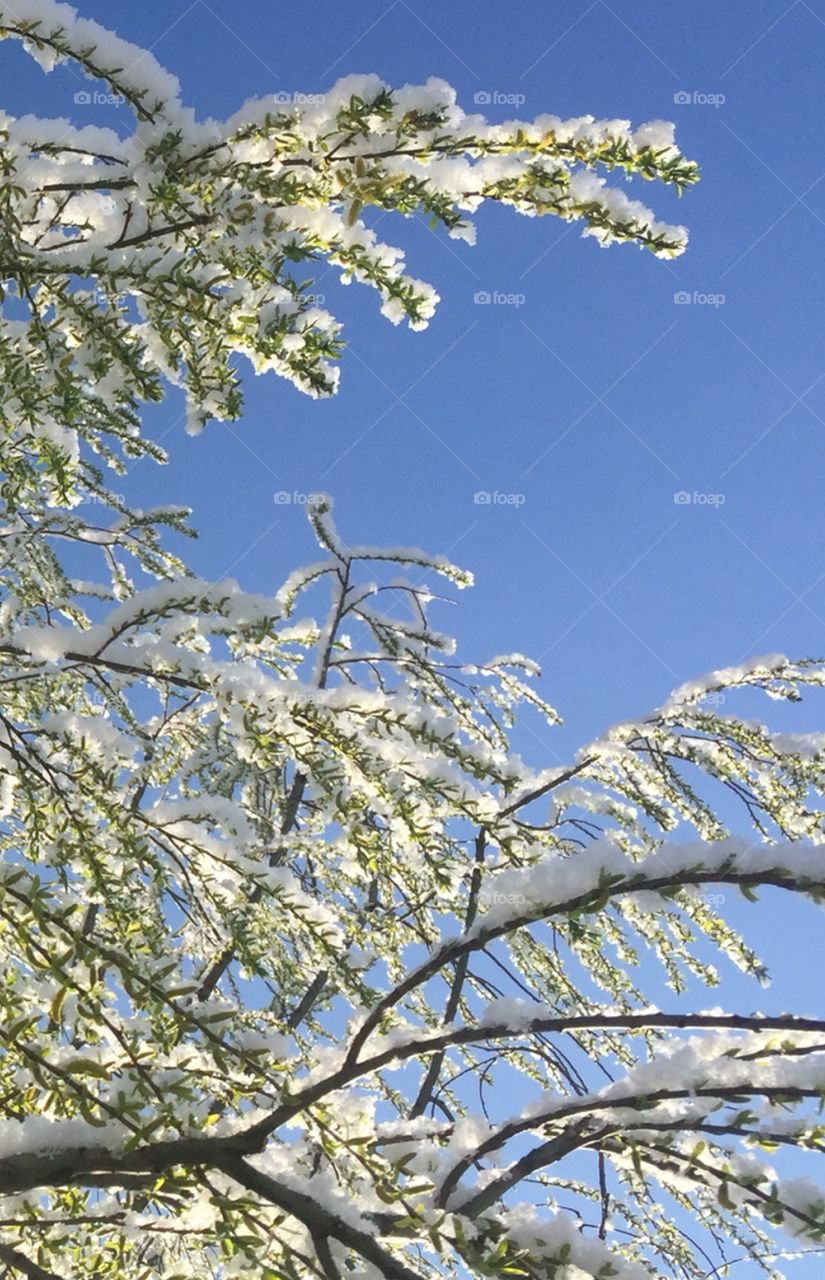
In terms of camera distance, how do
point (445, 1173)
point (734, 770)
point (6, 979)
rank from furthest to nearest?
point (734, 770), point (6, 979), point (445, 1173)

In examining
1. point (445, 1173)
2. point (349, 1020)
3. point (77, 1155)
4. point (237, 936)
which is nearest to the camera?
point (77, 1155)

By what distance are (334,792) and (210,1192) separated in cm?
72

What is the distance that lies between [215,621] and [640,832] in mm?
2452

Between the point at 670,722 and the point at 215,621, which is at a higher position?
the point at 670,722

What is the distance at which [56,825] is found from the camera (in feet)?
6.85

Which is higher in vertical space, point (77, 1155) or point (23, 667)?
point (23, 667)

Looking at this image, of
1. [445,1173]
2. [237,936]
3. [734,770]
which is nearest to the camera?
[445,1173]

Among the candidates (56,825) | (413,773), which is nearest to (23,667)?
(56,825)

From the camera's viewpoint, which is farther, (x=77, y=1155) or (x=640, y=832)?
(x=640, y=832)

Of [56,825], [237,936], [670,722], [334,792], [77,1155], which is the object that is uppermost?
[670,722]

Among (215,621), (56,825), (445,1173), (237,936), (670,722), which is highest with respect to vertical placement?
(670,722)

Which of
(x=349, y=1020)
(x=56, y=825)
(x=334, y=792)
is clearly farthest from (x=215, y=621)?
(x=349, y=1020)

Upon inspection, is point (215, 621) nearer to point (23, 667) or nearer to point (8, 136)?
point (23, 667)

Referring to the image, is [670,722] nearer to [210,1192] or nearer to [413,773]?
[413,773]
